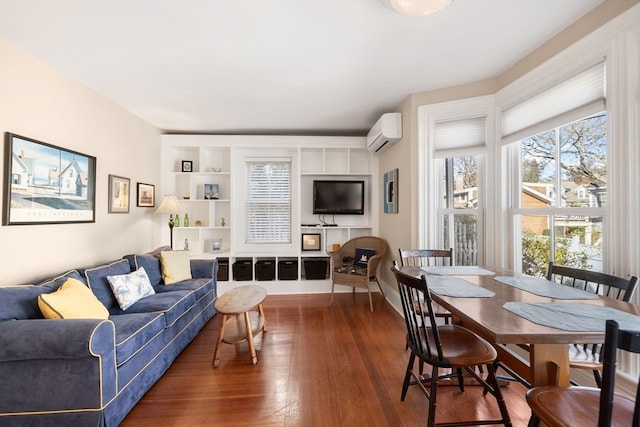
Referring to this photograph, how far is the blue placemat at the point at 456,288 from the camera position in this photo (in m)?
1.46

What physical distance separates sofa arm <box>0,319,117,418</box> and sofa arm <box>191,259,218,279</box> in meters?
1.82

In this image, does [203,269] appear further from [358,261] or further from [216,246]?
[358,261]

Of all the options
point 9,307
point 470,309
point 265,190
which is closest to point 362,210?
point 265,190

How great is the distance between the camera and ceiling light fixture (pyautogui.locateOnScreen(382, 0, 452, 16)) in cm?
152

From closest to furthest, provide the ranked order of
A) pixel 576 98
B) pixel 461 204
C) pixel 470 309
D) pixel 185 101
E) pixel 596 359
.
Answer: pixel 470 309
pixel 596 359
pixel 576 98
pixel 461 204
pixel 185 101

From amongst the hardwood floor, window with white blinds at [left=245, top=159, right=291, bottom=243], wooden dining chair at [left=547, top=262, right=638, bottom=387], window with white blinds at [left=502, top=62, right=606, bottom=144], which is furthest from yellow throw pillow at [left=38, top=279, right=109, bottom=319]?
window with white blinds at [left=502, top=62, right=606, bottom=144]

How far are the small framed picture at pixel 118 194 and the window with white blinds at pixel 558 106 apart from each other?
423 centimetres

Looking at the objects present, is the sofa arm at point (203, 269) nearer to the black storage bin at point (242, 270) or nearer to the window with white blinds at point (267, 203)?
the black storage bin at point (242, 270)

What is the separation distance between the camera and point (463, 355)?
1410mm

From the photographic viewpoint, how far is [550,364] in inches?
45.1

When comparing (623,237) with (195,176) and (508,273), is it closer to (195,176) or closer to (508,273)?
(508,273)

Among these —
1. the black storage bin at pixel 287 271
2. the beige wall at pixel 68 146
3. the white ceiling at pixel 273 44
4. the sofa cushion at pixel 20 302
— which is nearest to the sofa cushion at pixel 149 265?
the beige wall at pixel 68 146

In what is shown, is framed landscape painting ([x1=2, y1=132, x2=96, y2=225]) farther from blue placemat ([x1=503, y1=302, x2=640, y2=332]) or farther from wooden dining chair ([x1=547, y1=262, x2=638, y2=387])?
wooden dining chair ([x1=547, y1=262, x2=638, y2=387])

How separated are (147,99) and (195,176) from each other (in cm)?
146
